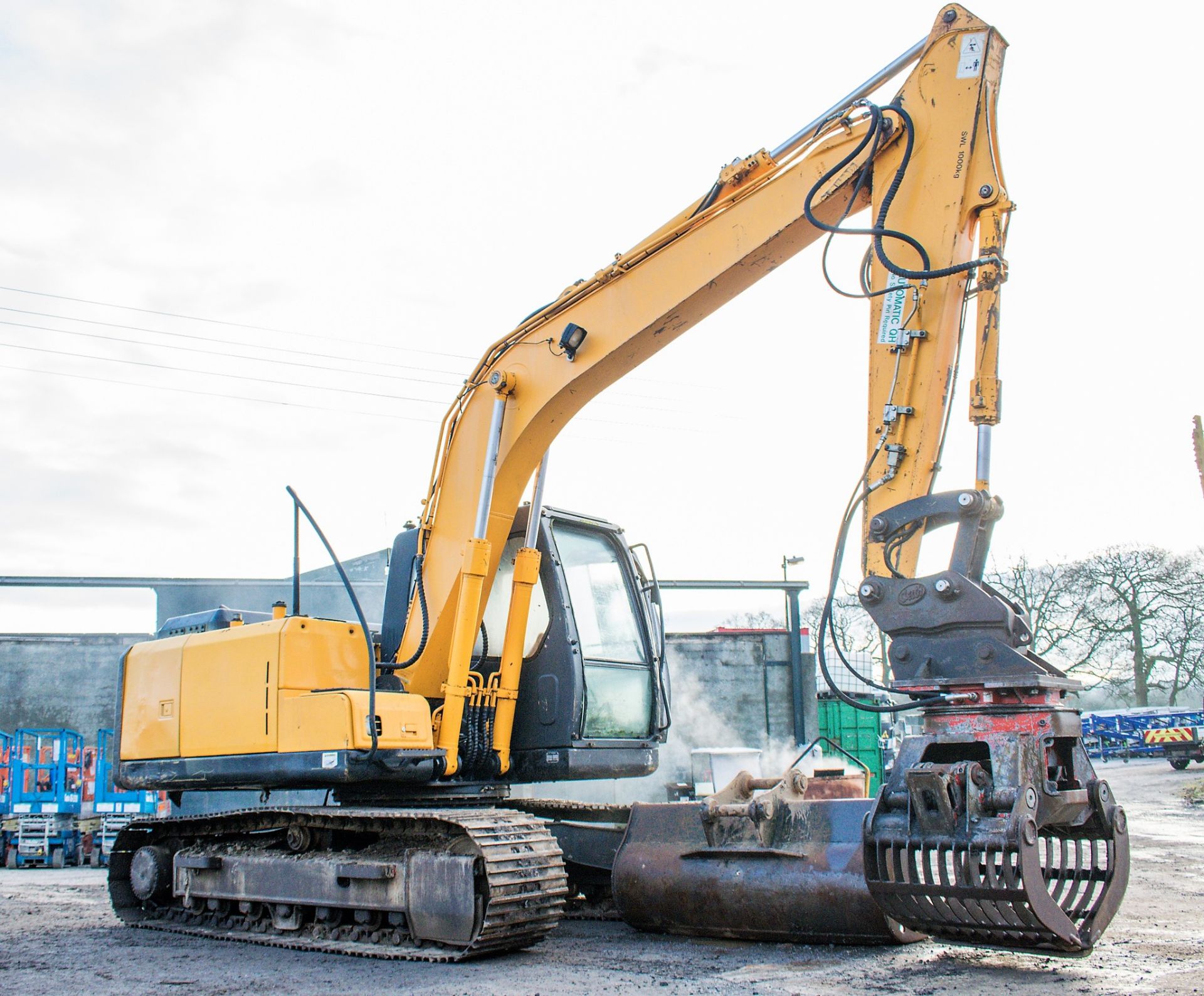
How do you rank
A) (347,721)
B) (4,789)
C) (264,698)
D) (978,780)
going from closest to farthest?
(978,780) → (347,721) → (264,698) → (4,789)

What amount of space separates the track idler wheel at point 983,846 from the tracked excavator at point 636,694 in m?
0.01

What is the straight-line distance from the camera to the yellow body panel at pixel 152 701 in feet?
22.0

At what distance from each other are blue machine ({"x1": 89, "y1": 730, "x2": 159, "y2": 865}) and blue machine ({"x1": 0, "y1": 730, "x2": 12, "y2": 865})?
2.98 ft

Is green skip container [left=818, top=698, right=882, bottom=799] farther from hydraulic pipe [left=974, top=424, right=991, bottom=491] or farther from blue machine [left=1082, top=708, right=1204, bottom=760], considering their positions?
hydraulic pipe [left=974, top=424, right=991, bottom=491]

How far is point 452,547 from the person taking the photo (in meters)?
6.35

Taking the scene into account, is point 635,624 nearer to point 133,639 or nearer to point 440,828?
point 440,828

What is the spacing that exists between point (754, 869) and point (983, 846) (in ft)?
5.74

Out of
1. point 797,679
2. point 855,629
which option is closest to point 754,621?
point 855,629

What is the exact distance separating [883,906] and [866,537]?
1463 mm

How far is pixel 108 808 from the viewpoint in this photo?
12.5 metres

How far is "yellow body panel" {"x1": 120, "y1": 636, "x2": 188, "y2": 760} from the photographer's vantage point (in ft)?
22.0

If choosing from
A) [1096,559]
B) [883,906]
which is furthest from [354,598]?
[1096,559]

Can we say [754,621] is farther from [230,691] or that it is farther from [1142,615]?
[230,691]

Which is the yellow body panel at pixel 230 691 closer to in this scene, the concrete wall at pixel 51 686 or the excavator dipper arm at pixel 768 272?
the excavator dipper arm at pixel 768 272
